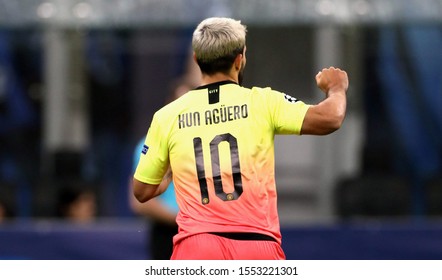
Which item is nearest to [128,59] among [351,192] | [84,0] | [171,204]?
[84,0]

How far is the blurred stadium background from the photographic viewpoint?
1111 cm

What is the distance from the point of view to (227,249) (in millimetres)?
4992

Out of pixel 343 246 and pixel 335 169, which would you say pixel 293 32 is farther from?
pixel 343 246

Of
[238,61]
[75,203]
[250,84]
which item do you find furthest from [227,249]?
[250,84]

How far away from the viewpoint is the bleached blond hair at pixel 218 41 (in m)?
5.05

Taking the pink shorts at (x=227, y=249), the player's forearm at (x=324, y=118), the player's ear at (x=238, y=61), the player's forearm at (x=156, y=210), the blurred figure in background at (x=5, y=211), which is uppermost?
the player's ear at (x=238, y=61)

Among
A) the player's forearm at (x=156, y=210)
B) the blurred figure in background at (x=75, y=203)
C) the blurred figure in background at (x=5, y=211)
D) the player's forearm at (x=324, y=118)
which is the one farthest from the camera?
the blurred figure in background at (x=5, y=211)

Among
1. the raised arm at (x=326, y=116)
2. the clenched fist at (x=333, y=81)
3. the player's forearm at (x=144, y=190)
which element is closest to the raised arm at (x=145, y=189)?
the player's forearm at (x=144, y=190)

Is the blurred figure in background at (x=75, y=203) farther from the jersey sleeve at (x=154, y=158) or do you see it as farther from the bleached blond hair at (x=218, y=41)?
the bleached blond hair at (x=218, y=41)

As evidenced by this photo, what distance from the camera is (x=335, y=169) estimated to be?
11312 mm

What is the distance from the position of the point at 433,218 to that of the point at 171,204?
4.08 meters

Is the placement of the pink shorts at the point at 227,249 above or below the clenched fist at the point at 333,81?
below

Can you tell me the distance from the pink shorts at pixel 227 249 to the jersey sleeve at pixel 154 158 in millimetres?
363

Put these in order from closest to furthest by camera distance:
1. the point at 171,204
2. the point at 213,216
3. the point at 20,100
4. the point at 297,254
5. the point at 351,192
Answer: the point at 213,216 → the point at 171,204 → the point at 297,254 → the point at 351,192 → the point at 20,100
